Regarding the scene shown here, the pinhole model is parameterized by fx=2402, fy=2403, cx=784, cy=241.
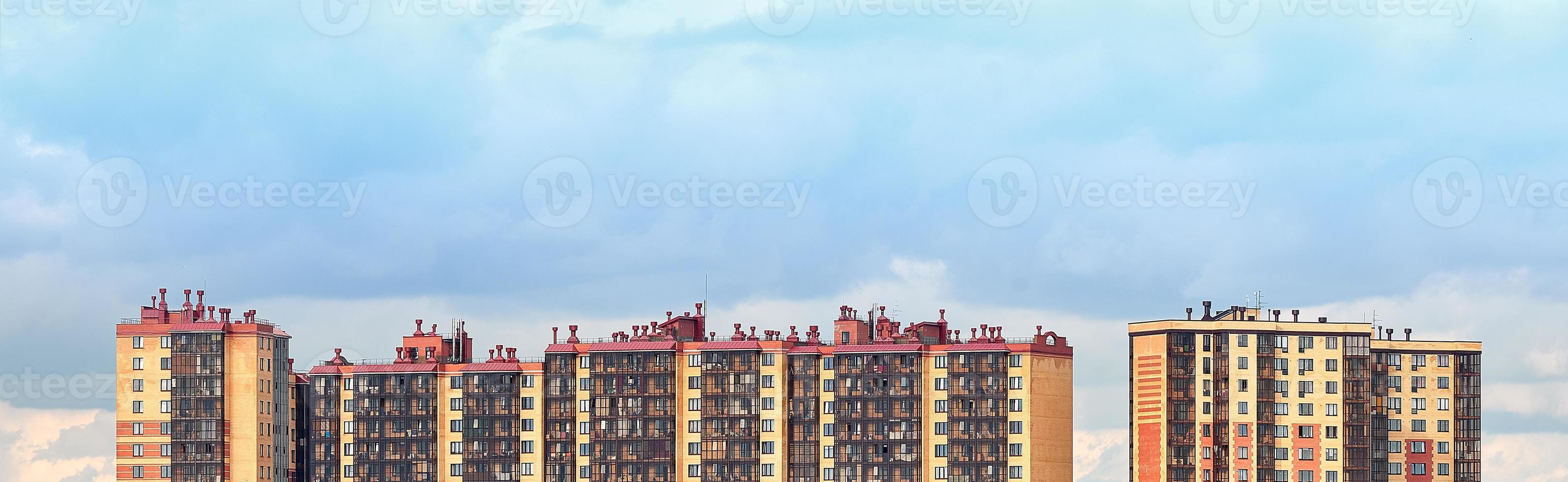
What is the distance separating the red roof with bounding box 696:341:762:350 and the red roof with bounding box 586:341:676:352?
8.37 ft

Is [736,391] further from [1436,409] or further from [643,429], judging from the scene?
[1436,409]

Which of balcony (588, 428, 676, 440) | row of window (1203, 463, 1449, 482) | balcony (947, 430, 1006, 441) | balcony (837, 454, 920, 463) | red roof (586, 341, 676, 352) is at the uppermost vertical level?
red roof (586, 341, 676, 352)

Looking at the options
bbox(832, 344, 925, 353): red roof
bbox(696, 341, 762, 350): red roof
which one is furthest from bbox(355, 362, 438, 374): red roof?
bbox(832, 344, 925, 353): red roof

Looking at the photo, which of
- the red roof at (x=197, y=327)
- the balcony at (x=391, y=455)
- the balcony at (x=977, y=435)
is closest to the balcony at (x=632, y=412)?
the balcony at (x=391, y=455)

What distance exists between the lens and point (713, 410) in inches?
7347

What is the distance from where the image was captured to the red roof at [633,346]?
7382 inches

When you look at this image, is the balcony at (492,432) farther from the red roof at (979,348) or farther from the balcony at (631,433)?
the red roof at (979,348)

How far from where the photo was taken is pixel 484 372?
629ft

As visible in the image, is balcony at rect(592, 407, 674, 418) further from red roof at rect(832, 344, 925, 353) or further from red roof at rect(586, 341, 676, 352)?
red roof at rect(832, 344, 925, 353)

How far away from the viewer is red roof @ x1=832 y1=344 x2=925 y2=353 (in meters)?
183

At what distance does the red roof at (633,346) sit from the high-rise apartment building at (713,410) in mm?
179

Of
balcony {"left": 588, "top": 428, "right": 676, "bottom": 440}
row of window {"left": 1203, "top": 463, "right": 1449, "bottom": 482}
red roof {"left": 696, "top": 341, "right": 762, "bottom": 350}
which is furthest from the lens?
balcony {"left": 588, "top": 428, "right": 676, "bottom": 440}

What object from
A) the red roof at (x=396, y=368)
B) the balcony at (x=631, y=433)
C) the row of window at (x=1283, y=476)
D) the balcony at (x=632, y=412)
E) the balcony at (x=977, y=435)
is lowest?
the row of window at (x=1283, y=476)

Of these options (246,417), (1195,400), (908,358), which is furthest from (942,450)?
(246,417)
